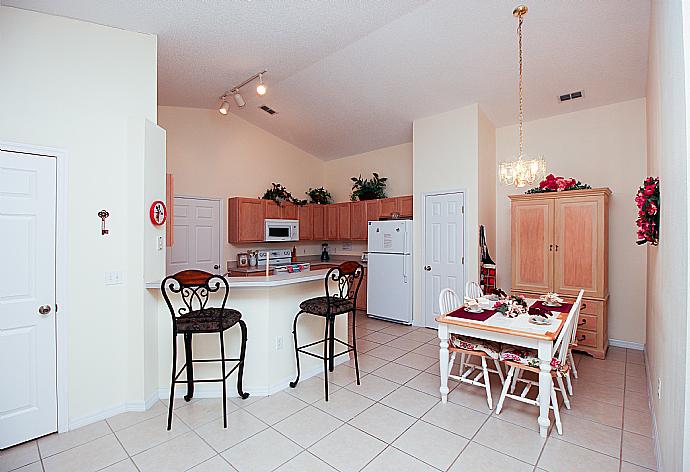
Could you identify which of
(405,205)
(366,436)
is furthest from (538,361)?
(405,205)

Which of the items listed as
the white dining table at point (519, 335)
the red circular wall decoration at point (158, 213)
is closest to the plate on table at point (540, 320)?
the white dining table at point (519, 335)

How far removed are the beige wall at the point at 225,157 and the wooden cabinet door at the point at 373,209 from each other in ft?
5.40

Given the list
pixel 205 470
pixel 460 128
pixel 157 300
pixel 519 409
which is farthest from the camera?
pixel 460 128

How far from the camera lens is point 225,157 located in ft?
19.3

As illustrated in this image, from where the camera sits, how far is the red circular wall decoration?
9.80 ft

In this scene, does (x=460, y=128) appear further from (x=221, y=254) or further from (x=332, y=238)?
(x=221, y=254)

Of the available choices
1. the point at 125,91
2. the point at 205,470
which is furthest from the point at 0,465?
the point at 125,91

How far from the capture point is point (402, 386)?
10.8 feet

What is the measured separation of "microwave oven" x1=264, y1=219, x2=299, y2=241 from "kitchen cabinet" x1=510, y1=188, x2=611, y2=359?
12.8 feet

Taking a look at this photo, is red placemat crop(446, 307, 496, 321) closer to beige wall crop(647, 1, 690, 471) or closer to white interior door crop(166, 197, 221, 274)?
beige wall crop(647, 1, 690, 471)

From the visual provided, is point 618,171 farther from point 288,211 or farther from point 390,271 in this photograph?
point 288,211

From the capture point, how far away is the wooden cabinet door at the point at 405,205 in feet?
18.9

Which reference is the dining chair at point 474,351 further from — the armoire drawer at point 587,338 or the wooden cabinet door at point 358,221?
the wooden cabinet door at point 358,221

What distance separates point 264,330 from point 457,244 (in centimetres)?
310
